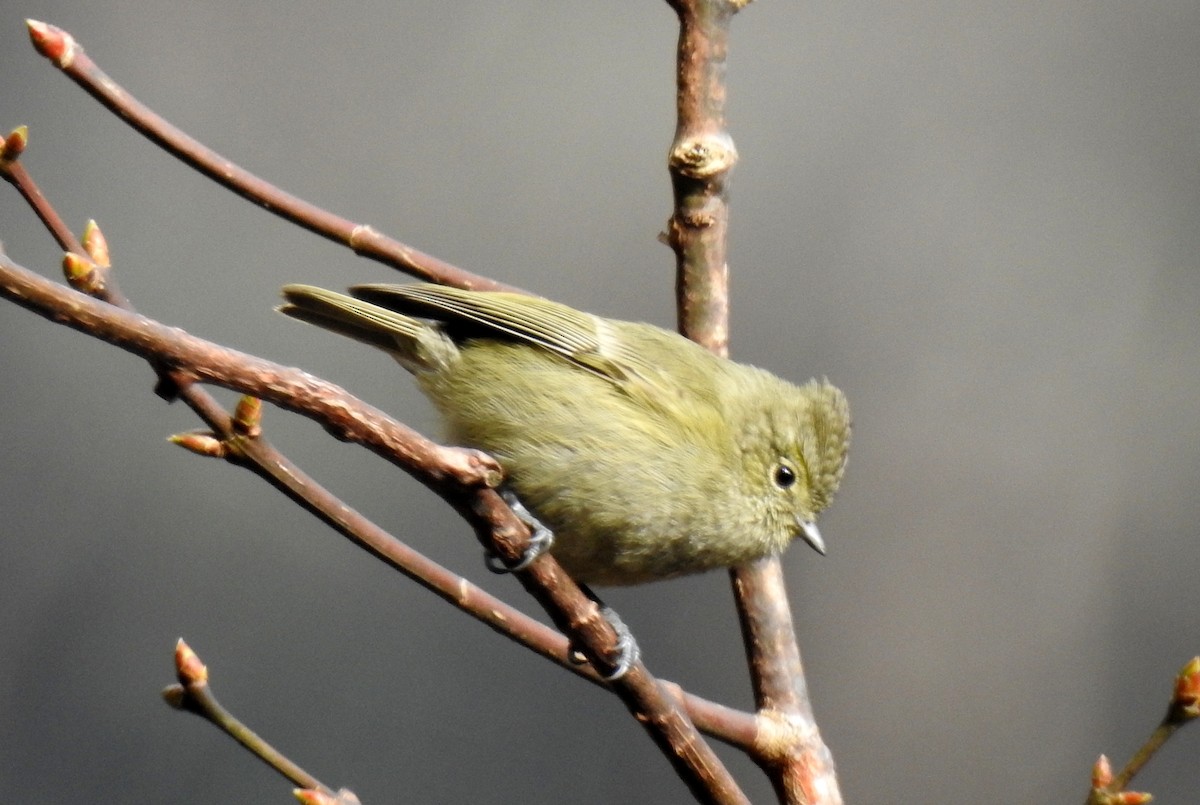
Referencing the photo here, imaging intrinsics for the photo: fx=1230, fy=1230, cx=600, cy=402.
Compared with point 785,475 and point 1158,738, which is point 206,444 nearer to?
point 785,475

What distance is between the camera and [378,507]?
266cm

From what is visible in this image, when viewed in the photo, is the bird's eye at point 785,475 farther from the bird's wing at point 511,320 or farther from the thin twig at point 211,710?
the thin twig at point 211,710

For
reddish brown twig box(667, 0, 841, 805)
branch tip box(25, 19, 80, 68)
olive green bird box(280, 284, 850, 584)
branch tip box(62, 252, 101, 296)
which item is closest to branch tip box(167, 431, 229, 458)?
branch tip box(62, 252, 101, 296)

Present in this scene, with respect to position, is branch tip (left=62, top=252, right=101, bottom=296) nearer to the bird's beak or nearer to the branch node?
the branch node

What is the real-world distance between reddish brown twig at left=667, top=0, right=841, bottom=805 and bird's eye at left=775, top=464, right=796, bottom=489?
0.41 feet

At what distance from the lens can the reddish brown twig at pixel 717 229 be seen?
5.60 ft

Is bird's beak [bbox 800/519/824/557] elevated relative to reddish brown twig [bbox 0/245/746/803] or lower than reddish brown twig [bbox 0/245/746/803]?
elevated

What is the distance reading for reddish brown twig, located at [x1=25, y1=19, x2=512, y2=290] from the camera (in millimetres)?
1459

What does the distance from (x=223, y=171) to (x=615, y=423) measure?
24.6 inches

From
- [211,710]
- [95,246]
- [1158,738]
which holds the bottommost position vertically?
[211,710]

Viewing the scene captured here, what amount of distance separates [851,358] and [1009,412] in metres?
0.40

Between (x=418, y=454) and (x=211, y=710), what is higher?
(x=418, y=454)

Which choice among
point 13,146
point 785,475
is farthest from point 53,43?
point 785,475

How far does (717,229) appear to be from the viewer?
72.7 inches
